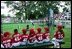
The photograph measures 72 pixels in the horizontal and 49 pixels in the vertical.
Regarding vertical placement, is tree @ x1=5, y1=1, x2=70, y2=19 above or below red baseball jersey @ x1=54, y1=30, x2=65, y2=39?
above

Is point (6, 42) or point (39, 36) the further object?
point (39, 36)

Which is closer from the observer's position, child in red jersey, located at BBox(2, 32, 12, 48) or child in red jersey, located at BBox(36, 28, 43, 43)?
child in red jersey, located at BBox(2, 32, 12, 48)

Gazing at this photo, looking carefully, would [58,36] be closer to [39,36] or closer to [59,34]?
[59,34]

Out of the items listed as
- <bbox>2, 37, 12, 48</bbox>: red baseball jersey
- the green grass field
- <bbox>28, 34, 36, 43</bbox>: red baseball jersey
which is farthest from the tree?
<bbox>2, 37, 12, 48</bbox>: red baseball jersey

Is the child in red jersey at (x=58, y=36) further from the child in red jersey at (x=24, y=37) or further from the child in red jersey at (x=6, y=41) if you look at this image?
the child in red jersey at (x=6, y=41)

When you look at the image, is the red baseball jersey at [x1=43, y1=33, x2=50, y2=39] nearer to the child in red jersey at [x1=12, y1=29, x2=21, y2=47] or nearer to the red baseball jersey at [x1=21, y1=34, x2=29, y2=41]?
the red baseball jersey at [x1=21, y1=34, x2=29, y2=41]

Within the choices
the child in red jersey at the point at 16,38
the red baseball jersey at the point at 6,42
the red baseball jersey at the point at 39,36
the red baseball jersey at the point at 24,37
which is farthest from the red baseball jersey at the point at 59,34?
the red baseball jersey at the point at 6,42

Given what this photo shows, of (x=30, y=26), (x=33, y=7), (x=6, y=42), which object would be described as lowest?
(x=6, y=42)

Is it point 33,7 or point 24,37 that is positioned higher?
point 33,7

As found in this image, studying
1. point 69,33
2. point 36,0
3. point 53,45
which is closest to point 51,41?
point 53,45

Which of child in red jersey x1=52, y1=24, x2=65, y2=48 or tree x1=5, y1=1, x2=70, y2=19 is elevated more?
tree x1=5, y1=1, x2=70, y2=19

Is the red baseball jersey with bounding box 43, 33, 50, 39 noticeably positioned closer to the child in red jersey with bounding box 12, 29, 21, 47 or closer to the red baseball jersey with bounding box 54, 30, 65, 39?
the red baseball jersey with bounding box 54, 30, 65, 39

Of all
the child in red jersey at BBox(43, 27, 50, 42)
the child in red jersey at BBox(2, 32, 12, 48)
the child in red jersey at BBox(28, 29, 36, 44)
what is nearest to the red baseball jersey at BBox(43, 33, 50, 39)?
the child in red jersey at BBox(43, 27, 50, 42)

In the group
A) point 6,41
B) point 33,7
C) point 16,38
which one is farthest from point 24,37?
point 33,7
